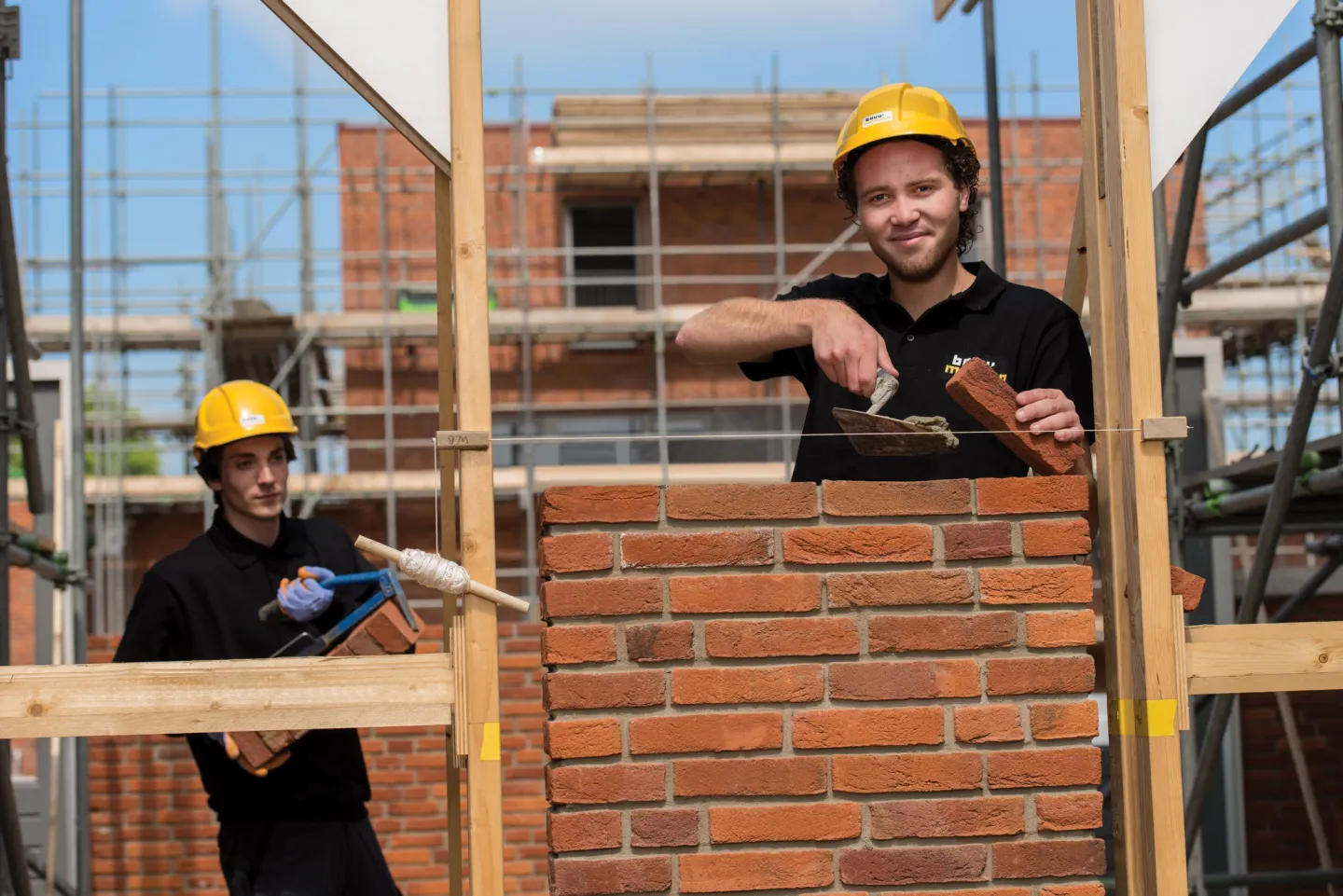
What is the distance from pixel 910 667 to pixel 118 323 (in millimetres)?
19217

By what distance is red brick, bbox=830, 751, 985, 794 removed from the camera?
257 centimetres

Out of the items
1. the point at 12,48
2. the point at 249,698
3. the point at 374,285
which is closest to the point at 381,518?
the point at 374,285

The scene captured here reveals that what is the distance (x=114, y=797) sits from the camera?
28.6 feet

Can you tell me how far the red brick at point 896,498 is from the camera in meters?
2.64

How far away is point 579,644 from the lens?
8.45 ft

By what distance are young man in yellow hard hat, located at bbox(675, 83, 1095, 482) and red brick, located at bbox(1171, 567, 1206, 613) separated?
377 mm

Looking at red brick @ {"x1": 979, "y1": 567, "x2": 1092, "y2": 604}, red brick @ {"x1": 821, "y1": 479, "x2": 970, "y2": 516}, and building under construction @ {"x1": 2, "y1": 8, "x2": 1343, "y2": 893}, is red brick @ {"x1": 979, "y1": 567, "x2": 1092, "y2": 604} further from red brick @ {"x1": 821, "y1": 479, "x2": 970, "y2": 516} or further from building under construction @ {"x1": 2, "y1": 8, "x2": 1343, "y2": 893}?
building under construction @ {"x1": 2, "y1": 8, "x2": 1343, "y2": 893}

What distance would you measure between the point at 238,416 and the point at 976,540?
2.37 m

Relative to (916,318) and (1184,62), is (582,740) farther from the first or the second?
(1184,62)

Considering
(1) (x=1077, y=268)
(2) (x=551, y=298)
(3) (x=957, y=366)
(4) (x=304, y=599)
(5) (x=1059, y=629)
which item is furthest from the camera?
(2) (x=551, y=298)

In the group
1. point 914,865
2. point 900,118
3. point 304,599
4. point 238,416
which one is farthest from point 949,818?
point 238,416

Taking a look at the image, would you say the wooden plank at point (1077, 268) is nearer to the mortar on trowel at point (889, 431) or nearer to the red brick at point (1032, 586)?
the mortar on trowel at point (889, 431)

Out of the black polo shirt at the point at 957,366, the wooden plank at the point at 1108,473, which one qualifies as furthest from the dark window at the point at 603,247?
the wooden plank at the point at 1108,473

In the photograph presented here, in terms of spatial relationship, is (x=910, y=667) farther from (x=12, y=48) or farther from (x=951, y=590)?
(x=12, y=48)
